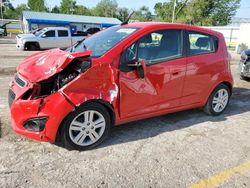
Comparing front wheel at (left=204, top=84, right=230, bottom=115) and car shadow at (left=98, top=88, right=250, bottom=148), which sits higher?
front wheel at (left=204, top=84, right=230, bottom=115)

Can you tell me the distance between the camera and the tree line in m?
53.5

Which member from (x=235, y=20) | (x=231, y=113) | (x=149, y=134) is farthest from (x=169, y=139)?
(x=235, y=20)

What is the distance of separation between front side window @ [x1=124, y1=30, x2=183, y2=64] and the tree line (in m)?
28.9

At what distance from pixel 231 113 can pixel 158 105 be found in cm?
207

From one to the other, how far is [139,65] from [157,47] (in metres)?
0.60

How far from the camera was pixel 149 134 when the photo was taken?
4180 millimetres

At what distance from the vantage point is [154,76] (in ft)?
13.0

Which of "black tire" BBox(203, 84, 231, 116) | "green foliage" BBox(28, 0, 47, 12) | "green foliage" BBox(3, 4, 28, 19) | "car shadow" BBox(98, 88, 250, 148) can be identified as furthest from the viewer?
"green foliage" BBox(3, 4, 28, 19)

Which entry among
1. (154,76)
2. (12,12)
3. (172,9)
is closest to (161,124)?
(154,76)

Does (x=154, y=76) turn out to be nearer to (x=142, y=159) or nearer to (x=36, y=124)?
(x=142, y=159)

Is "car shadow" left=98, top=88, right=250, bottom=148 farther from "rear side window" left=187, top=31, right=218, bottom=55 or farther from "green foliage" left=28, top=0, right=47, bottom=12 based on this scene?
"green foliage" left=28, top=0, right=47, bottom=12

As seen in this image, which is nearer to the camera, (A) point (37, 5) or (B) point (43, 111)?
(B) point (43, 111)

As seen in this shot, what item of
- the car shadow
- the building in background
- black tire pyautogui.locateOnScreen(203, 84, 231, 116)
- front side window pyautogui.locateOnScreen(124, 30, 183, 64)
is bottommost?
the car shadow

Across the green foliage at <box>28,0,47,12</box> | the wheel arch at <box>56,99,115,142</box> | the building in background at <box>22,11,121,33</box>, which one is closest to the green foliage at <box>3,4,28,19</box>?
the green foliage at <box>28,0,47,12</box>
